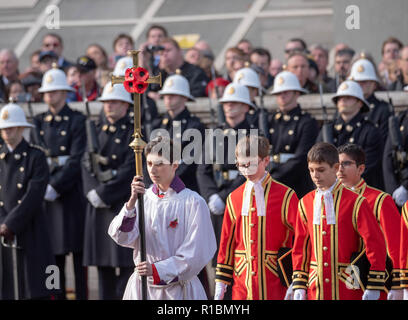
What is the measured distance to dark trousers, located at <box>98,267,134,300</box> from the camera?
11805 millimetres

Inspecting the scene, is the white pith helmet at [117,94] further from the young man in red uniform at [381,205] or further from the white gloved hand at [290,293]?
the white gloved hand at [290,293]

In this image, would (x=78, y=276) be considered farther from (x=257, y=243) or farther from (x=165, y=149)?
(x=165, y=149)

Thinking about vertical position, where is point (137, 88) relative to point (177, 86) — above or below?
below

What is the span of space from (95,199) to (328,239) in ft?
11.9

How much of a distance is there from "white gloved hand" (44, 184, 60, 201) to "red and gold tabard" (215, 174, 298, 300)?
336 centimetres

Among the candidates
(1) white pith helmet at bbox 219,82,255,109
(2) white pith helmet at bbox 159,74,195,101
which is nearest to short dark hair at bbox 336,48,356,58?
(1) white pith helmet at bbox 219,82,255,109

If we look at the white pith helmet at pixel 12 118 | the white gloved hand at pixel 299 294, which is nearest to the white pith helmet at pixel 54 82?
the white pith helmet at pixel 12 118

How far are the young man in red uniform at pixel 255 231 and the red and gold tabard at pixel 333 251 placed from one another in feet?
1.36

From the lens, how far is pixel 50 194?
1221 cm

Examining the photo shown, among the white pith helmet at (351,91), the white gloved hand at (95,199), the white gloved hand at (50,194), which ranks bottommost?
the white gloved hand at (95,199)

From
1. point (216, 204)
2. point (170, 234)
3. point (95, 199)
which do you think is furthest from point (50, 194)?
point (170, 234)

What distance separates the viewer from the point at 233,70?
1364 centimetres

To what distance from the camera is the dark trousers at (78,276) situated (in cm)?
1211

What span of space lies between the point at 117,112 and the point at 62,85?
926 mm
